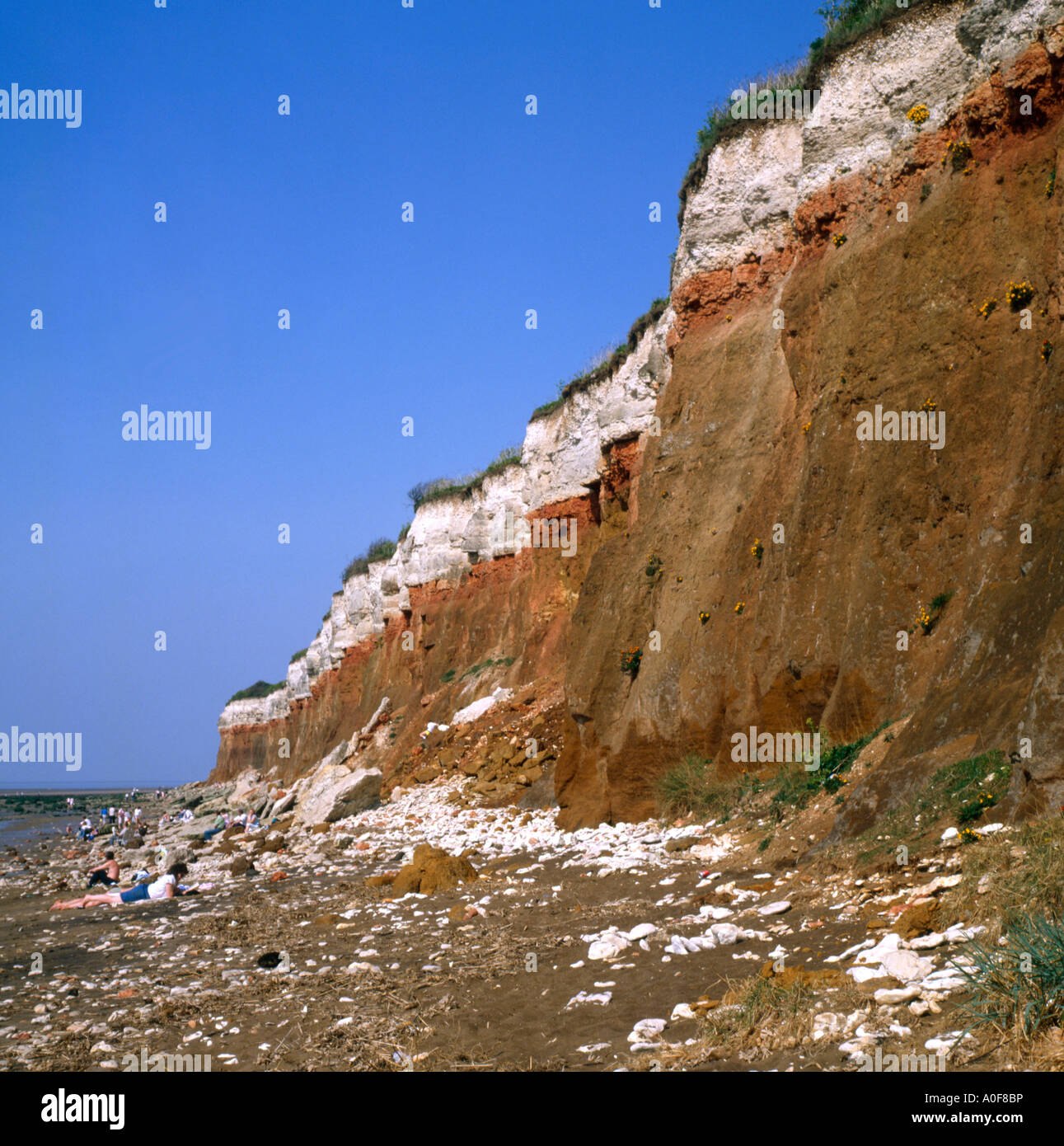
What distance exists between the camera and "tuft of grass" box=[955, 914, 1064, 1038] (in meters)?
4.26

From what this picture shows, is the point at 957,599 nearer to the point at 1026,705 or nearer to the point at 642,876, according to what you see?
the point at 1026,705

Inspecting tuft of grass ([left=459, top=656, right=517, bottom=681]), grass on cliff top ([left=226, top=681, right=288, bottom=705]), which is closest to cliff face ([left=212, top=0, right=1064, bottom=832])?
tuft of grass ([left=459, top=656, right=517, bottom=681])

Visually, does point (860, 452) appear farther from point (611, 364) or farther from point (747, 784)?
point (611, 364)

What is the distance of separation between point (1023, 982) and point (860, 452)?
9006 millimetres

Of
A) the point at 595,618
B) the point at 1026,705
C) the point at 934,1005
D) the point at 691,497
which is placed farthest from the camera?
the point at 595,618

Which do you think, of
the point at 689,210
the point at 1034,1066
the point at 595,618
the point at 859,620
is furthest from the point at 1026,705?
the point at 689,210

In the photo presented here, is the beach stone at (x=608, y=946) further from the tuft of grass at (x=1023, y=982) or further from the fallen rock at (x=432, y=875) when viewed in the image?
the fallen rock at (x=432, y=875)

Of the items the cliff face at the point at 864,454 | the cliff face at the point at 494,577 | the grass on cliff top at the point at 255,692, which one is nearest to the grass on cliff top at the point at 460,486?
the cliff face at the point at 494,577

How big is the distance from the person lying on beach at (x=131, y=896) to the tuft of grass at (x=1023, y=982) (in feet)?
49.5

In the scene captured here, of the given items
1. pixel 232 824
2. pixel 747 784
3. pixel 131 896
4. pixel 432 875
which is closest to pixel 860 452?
pixel 747 784

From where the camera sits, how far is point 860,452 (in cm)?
1248

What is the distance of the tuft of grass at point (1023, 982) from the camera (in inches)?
168

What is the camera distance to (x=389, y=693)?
4553 centimetres

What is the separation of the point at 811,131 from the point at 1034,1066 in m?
14.1
